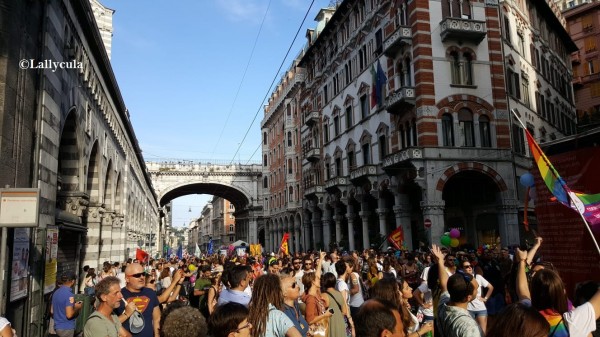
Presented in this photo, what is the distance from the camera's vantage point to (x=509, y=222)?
895 inches

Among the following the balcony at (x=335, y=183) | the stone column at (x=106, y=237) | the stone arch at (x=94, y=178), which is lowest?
the stone column at (x=106, y=237)

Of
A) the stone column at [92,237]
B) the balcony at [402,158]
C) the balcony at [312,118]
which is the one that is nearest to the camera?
the stone column at [92,237]

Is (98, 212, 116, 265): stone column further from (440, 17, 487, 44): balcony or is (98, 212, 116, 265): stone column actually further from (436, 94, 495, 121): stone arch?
(440, 17, 487, 44): balcony

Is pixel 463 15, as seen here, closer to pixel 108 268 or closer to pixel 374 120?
pixel 374 120

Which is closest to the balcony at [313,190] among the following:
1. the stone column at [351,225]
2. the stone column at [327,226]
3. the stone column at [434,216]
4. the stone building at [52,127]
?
the stone column at [327,226]

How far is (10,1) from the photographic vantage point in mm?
7520

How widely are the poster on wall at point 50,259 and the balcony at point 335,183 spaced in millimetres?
23874

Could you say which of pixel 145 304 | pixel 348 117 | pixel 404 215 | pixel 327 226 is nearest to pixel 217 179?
pixel 327 226

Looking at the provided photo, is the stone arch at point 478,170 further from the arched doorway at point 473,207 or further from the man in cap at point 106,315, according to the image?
the man in cap at point 106,315

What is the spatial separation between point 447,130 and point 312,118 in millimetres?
16366

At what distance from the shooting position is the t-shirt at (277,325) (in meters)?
4.00

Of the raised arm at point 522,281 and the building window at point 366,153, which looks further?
the building window at point 366,153

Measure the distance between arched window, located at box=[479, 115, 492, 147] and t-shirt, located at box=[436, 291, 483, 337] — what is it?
842 inches

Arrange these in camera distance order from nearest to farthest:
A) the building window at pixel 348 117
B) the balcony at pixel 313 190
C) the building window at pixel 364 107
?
the building window at pixel 364 107
the building window at pixel 348 117
the balcony at pixel 313 190
